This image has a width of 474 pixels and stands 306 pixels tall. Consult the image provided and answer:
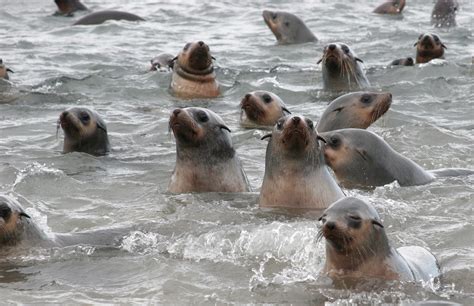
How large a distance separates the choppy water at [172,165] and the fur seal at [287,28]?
12.0 inches

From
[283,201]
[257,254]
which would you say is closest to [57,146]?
[283,201]

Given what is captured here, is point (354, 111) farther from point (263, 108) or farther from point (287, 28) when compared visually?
point (287, 28)

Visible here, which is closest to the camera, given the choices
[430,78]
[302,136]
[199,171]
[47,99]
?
[302,136]

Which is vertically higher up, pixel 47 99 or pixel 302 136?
pixel 302 136

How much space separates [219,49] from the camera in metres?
18.0

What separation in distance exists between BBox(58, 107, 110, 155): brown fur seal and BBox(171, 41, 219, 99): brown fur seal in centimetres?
305

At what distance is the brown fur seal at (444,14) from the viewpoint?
65.9 ft

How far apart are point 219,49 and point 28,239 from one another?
11.1m

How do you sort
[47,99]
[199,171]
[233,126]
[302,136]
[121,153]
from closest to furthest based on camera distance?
[302,136]
[199,171]
[121,153]
[233,126]
[47,99]

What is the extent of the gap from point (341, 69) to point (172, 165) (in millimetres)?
3558

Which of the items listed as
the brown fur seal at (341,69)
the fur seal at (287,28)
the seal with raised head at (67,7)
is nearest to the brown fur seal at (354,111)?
the brown fur seal at (341,69)

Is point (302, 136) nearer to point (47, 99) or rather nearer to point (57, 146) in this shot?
point (57, 146)

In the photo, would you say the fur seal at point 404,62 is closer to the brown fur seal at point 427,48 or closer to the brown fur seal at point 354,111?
the brown fur seal at point 427,48

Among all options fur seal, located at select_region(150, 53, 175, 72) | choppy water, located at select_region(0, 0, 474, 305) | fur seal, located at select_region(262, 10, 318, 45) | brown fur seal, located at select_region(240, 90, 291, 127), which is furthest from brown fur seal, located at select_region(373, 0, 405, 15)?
brown fur seal, located at select_region(240, 90, 291, 127)
